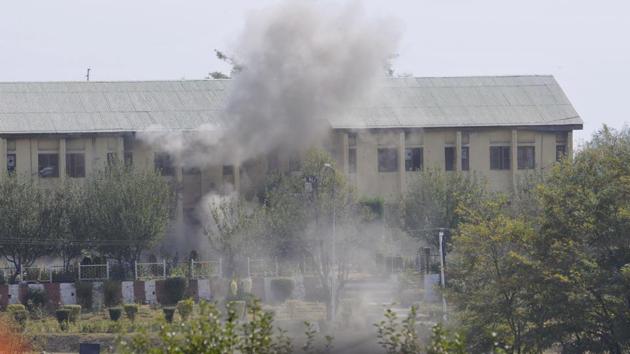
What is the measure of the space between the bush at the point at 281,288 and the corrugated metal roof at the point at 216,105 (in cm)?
1354

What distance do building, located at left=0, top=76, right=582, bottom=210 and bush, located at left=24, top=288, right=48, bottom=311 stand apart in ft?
38.1

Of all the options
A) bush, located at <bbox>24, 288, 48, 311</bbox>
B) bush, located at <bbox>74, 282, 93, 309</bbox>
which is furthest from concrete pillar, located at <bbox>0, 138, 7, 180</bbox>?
bush, located at <bbox>74, 282, 93, 309</bbox>

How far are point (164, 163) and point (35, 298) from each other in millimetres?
15850

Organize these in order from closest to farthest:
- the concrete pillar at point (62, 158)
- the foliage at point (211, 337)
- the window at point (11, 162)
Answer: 1. the foliage at point (211, 337)
2. the window at point (11, 162)
3. the concrete pillar at point (62, 158)

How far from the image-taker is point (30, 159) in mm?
79375

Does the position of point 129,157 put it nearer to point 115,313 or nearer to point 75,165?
point 75,165

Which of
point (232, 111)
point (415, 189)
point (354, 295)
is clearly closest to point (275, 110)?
point (232, 111)

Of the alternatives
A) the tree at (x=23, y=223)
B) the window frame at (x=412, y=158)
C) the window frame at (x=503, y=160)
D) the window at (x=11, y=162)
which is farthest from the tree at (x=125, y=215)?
the window frame at (x=503, y=160)

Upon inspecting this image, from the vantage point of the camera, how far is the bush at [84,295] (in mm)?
68125

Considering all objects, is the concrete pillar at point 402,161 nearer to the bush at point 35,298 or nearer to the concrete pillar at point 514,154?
the concrete pillar at point 514,154

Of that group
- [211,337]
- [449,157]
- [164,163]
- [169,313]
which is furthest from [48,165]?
[211,337]

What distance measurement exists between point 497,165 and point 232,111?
17402mm

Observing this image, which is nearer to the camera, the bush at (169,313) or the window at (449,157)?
the bush at (169,313)

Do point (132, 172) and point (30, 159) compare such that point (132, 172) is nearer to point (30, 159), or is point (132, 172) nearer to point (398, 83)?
point (30, 159)
